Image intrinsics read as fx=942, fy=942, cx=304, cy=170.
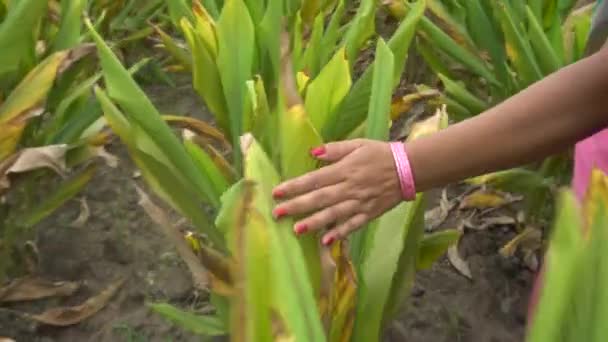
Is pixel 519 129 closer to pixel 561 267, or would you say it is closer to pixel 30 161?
pixel 561 267

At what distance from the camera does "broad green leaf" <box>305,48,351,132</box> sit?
1023 millimetres

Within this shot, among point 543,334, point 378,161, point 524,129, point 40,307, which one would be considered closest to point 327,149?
point 378,161

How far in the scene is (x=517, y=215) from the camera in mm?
1510

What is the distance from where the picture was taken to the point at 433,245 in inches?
43.8

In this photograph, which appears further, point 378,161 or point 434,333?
point 434,333

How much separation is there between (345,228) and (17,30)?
577 millimetres

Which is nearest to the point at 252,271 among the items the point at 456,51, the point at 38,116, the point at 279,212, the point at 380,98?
the point at 279,212

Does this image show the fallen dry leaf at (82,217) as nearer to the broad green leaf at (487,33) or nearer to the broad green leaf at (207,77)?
the broad green leaf at (207,77)

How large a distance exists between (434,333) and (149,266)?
0.45 m

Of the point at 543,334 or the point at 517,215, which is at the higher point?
the point at 543,334

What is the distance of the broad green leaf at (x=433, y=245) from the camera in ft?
3.62

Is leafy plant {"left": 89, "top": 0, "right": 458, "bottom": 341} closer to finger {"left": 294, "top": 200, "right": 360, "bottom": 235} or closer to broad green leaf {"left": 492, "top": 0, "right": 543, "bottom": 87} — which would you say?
finger {"left": 294, "top": 200, "right": 360, "bottom": 235}

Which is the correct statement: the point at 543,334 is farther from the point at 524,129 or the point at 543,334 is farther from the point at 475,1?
the point at 475,1

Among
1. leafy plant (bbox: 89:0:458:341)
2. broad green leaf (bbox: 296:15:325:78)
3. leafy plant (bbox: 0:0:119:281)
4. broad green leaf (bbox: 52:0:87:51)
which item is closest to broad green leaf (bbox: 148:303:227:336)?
leafy plant (bbox: 89:0:458:341)
